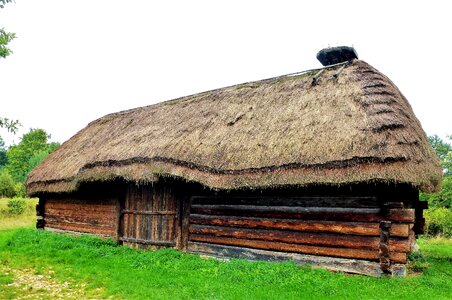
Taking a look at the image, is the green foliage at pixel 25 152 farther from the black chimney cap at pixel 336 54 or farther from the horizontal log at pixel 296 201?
the horizontal log at pixel 296 201

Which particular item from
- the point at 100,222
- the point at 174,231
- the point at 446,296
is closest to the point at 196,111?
the point at 174,231

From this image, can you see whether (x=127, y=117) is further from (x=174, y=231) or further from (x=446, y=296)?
(x=446, y=296)

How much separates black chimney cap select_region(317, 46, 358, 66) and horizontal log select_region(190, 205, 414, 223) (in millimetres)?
6759

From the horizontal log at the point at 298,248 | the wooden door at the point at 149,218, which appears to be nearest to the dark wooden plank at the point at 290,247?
the horizontal log at the point at 298,248

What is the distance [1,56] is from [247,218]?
730 centimetres

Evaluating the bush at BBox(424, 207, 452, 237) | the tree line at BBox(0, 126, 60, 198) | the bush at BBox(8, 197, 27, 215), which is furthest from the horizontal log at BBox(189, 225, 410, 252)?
the tree line at BBox(0, 126, 60, 198)

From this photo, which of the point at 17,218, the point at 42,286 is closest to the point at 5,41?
the point at 42,286

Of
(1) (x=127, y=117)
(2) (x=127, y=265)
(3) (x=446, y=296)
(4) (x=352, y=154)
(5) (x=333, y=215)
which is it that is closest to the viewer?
(3) (x=446, y=296)

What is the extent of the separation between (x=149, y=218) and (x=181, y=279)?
166 inches

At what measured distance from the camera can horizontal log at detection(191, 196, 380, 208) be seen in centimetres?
798

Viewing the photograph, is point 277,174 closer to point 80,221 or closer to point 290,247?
point 290,247

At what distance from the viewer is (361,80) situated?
9.81m

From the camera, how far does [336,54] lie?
13.3 metres

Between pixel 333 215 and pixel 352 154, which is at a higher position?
pixel 352 154
